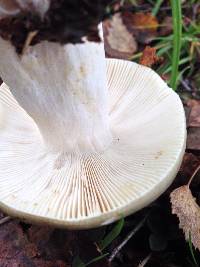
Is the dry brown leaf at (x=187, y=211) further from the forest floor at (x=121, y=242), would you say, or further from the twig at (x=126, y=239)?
the twig at (x=126, y=239)

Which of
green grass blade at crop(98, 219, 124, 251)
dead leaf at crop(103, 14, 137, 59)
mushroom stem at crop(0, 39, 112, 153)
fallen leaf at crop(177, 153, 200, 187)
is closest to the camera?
mushroom stem at crop(0, 39, 112, 153)

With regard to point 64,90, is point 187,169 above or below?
below

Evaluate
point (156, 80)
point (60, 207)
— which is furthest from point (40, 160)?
point (156, 80)

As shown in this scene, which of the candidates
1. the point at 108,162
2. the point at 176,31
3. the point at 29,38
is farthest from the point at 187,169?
the point at 29,38

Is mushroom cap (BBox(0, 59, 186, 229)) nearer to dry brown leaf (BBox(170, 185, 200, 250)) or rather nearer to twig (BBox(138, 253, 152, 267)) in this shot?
dry brown leaf (BBox(170, 185, 200, 250))

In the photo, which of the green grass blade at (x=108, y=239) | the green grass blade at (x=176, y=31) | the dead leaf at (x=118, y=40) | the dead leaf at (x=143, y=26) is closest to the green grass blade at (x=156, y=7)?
the dead leaf at (x=143, y=26)

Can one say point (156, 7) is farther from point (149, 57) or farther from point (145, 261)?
point (145, 261)

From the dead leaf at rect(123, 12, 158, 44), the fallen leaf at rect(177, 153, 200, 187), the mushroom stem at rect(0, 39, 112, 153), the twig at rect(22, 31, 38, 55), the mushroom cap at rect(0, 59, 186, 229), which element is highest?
the twig at rect(22, 31, 38, 55)

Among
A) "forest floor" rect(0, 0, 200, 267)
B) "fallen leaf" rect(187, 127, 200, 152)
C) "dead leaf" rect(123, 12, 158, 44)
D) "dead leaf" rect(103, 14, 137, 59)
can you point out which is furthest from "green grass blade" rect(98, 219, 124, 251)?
"dead leaf" rect(123, 12, 158, 44)
